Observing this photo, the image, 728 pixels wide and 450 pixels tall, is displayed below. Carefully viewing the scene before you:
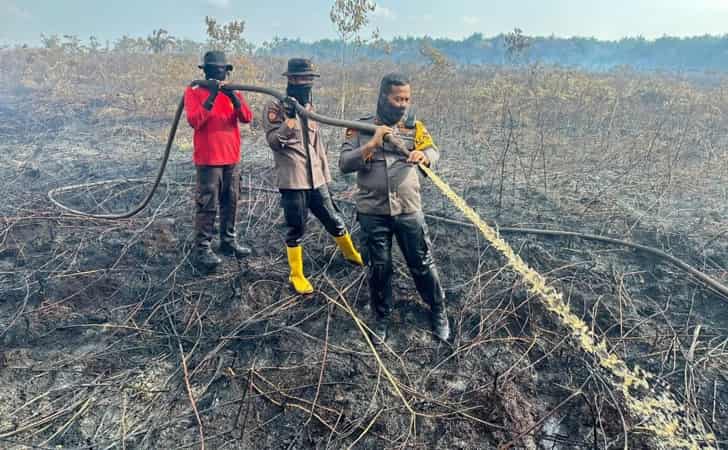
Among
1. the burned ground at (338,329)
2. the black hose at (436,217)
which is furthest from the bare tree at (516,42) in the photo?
the black hose at (436,217)

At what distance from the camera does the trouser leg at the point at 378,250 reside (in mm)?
2752

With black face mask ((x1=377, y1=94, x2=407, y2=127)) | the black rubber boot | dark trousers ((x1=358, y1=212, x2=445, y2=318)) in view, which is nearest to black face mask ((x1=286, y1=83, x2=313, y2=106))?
black face mask ((x1=377, y1=94, x2=407, y2=127))

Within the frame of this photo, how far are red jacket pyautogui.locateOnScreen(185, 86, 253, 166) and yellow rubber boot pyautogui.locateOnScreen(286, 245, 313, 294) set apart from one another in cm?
105

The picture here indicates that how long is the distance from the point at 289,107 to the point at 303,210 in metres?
0.83

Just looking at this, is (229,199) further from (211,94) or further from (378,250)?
(378,250)

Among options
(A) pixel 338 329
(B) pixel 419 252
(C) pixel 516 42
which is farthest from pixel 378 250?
(C) pixel 516 42

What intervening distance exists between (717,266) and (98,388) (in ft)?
17.0

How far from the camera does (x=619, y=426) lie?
2.28 metres

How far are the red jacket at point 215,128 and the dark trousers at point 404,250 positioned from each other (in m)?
1.60

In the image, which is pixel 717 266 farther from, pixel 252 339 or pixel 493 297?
pixel 252 339

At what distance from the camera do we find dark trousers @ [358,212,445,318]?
2.70 m

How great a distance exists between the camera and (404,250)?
2.78m

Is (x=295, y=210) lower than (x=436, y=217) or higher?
higher

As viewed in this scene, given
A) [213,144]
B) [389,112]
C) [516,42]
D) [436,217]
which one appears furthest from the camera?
[516,42]
